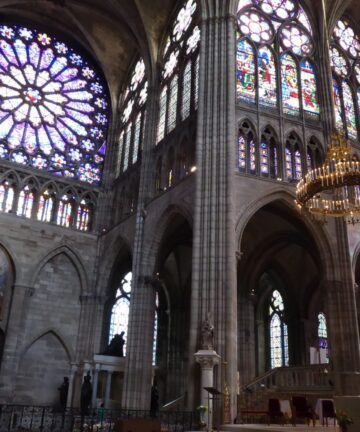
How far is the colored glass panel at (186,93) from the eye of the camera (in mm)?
21094

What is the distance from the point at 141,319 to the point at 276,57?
12.2 m

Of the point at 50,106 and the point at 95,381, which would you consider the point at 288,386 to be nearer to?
the point at 95,381

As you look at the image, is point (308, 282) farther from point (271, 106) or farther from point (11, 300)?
point (11, 300)

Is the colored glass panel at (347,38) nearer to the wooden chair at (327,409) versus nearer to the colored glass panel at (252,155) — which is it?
the colored glass panel at (252,155)

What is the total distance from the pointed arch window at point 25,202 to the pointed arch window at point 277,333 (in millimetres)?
13804

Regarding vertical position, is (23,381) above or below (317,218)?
below

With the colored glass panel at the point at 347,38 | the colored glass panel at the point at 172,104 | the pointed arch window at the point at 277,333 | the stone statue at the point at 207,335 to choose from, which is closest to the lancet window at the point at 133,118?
the colored glass panel at the point at 172,104

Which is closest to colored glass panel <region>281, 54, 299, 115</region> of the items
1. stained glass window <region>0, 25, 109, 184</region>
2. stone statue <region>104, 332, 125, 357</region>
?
stained glass window <region>0, 25, 109, 184</region>

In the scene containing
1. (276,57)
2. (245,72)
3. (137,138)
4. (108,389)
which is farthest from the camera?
(137,138)

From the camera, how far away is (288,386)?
17141 millimetres

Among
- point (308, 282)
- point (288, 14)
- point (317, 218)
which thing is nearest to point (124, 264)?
point (308, 282)

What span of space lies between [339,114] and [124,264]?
12605mm

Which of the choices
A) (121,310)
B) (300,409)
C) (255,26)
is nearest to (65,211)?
(121,310)

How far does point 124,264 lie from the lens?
1003 inches
